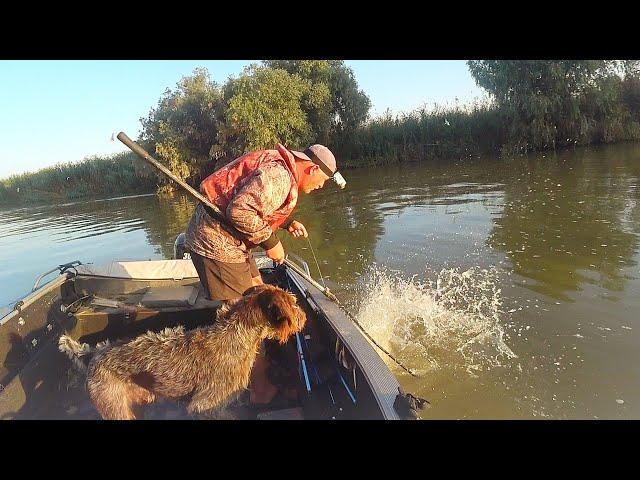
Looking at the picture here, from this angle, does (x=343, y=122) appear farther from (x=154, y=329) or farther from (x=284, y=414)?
(x=284, y=414)

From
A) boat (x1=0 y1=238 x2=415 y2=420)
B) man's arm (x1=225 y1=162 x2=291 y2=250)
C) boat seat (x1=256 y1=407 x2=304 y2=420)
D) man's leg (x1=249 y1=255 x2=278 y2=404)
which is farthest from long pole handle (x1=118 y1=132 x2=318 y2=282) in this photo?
boat seat (x1=256 y1=407 x2=304 y2=420)

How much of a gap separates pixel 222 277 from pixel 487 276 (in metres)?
5.14

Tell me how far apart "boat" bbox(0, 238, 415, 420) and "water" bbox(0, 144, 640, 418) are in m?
1.37

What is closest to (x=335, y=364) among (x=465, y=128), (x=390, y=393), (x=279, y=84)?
(x=390, y=393)

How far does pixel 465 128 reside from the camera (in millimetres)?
32375

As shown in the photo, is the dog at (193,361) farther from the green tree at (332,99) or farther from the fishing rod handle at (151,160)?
the green tree at (332,99)

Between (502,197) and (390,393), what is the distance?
12.9 meters

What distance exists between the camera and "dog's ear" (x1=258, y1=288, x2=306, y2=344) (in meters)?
3.21

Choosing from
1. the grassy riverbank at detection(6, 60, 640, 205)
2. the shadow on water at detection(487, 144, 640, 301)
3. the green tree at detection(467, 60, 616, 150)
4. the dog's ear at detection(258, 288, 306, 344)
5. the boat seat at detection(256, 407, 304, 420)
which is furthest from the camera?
the grassy riverbank at detection(6, 60, 640, 205)

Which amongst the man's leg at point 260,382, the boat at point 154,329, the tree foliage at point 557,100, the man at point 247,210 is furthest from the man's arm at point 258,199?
the tree foliage at point 557,100

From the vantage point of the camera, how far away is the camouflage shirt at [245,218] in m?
3.40

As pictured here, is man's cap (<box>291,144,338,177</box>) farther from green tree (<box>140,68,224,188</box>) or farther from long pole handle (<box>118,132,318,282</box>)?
green tree (<box>140,68,224,188</box>)
